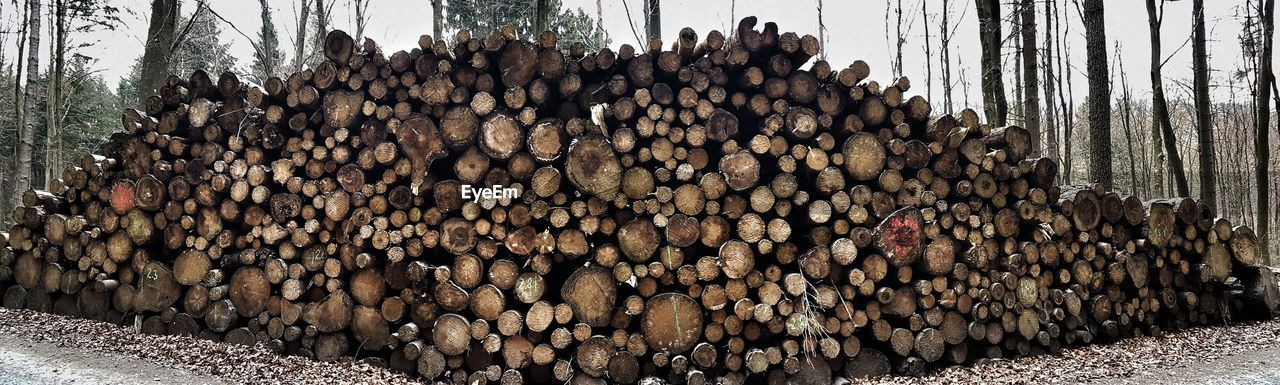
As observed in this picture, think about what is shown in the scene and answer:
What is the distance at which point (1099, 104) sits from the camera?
647 centimetres

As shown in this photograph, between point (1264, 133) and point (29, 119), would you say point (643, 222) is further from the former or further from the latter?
point (29, 119)

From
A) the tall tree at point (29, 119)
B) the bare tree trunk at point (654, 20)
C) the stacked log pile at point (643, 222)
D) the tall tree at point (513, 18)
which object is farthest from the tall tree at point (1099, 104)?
the tall tree at point (29, 119)

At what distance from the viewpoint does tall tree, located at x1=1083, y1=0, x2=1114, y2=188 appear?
637 centimetres

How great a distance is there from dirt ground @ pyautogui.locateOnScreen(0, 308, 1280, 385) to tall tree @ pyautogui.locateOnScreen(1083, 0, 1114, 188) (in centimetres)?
262

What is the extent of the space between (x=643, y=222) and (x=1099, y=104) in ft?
19.9

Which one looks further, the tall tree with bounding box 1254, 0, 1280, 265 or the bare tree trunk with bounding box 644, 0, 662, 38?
the bare tree trunk with bounding box 644, 0, 662, 38

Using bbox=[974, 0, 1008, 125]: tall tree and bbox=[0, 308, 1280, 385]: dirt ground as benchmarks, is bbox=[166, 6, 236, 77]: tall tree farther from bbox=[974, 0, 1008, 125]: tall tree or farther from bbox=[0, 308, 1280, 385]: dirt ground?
bbox=[974, 0, 1008, 125]: tall tree

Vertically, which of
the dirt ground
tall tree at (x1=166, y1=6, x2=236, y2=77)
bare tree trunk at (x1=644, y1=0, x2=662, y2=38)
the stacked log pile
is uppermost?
tall tree at (x1=166, y1=6, x2=236, y2=77)

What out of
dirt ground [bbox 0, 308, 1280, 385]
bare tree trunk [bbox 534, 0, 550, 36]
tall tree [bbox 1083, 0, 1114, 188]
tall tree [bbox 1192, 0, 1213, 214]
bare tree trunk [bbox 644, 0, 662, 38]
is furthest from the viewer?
bare tree trunk [bbox 644, 0, 662, 38]

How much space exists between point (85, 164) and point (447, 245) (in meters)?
3.33

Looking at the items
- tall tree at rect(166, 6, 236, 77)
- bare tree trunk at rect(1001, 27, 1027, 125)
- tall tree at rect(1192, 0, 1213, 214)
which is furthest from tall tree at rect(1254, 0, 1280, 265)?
tall tree at rect(166, 6, 236, 77)

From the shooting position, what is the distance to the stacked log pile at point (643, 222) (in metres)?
3.44

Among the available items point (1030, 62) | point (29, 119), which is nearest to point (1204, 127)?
point (1030, 62)

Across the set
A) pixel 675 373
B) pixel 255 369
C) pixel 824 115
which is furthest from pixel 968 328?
pixel 255 369
